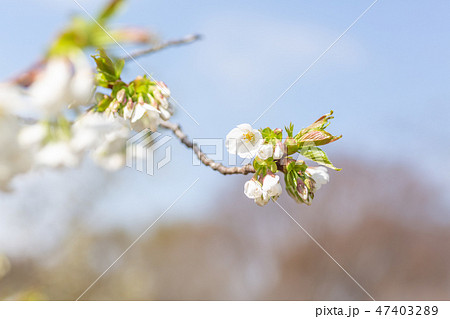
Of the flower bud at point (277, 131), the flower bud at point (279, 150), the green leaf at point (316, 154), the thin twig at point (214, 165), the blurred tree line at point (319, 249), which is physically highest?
the green leaf at point (316, 154)

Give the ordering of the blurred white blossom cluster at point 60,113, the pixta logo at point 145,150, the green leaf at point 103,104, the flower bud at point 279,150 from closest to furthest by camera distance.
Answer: the blurred white blossom cluster at point 60,113 < the pixta logo at point 145,150 < the green leaf at point 103,104 < the flower bud at point 279,150

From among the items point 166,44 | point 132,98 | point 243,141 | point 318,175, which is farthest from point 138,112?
point 318,175

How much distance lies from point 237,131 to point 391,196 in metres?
11.1

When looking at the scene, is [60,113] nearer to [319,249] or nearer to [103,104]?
[103,104]

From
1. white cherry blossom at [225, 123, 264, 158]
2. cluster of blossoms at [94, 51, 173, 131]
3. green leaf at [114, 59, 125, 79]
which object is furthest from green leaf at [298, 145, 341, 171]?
green leaf at [114, 59, 125, 79]

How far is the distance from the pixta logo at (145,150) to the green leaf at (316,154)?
0.97 feet

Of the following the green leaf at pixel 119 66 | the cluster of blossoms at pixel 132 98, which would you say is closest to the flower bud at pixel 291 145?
the cluster of blossoms at pixel 132 98

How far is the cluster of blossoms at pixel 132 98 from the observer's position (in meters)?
0.80

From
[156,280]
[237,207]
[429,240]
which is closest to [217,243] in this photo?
[237,207]

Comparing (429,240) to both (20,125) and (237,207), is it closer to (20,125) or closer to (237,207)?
(237,207)

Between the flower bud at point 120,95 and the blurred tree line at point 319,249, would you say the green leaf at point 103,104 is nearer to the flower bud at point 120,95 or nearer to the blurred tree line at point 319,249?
the flower bud at point 120,95

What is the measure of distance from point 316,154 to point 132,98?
374mm

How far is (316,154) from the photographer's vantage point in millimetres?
869

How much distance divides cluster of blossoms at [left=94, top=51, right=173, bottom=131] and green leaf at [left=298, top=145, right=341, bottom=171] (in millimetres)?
282
